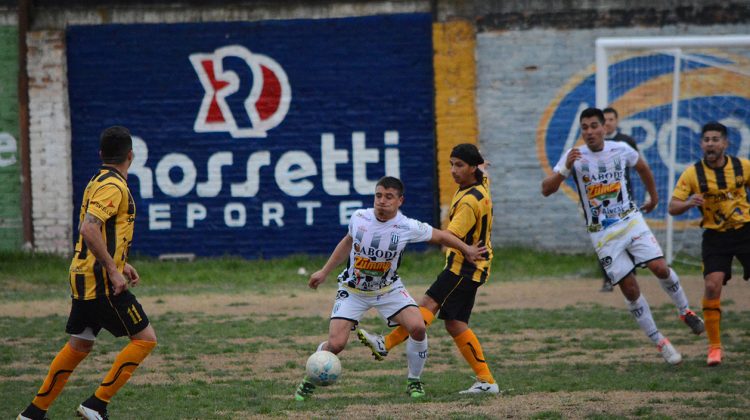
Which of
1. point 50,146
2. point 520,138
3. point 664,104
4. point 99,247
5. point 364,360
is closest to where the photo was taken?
point 99,247

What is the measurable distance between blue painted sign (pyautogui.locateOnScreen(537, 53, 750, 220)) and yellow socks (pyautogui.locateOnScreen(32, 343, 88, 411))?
13.2 meters

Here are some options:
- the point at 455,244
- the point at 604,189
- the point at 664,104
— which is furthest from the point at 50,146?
the point at 455,244

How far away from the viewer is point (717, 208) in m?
10.1

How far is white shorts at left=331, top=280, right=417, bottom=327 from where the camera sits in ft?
28.3

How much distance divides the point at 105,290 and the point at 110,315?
19 cm

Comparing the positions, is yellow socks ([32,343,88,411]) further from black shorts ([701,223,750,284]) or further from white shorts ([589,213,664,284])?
black shorts ([701,223,750,284])

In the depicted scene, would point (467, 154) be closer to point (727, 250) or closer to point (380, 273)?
point (380, 273)

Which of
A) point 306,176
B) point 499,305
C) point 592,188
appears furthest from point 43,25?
point 592,188

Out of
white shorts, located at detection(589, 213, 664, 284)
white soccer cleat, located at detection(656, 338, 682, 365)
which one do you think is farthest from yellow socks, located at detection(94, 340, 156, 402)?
white soccer cleat, located at detection(656, 338, 682, 365)

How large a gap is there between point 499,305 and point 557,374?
5128 millimetres

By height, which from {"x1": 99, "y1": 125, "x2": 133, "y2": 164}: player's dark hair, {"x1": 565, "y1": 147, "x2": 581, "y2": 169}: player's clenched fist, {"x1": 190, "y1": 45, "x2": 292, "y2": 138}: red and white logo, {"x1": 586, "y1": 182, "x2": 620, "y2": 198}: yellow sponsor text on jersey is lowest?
{"x1": 586, "y1": 182, "x2": 620, "y2": 198}: yellow sponsor text on jersey

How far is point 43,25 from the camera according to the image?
65.7 ft

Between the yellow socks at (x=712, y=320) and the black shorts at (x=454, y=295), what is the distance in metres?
2.48

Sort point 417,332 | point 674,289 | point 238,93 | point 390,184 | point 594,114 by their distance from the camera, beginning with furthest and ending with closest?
point 238,93
point 674,289
point 594,114
point 417,332
point 390,184
